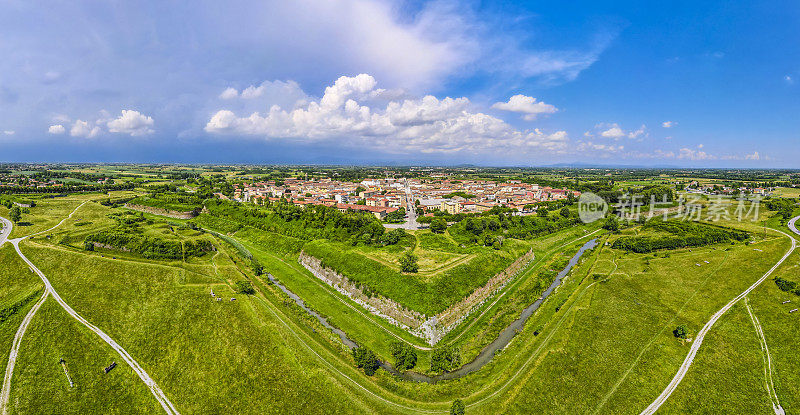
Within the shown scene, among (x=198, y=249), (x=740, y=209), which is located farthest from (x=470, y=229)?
(x=740, y=209)

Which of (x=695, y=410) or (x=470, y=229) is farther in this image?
(x=470, y=229)

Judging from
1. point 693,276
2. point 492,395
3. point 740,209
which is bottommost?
point 492,395

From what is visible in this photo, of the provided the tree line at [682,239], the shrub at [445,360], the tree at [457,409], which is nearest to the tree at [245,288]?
the shrub at [445,360]

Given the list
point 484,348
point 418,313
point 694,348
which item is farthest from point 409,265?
point 694,348

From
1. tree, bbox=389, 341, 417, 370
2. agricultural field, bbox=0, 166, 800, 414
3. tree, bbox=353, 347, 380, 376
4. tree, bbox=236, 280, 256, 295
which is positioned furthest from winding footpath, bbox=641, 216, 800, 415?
tree, bbox=236, 280, 256, 295

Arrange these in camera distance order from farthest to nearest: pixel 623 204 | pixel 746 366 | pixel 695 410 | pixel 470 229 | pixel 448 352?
pixel 623 204
pixel 470 229
pixel 448 352
pixel 746 366
pixel 695 410

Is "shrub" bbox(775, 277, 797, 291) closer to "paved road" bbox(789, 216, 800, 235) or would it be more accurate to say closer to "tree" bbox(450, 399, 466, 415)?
"paved road" bbox(789, 216, 800, 235)

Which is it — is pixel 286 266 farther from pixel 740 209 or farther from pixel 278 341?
pixel 740 209

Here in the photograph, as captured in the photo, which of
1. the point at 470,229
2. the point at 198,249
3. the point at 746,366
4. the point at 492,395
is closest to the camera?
the point at 492,395
